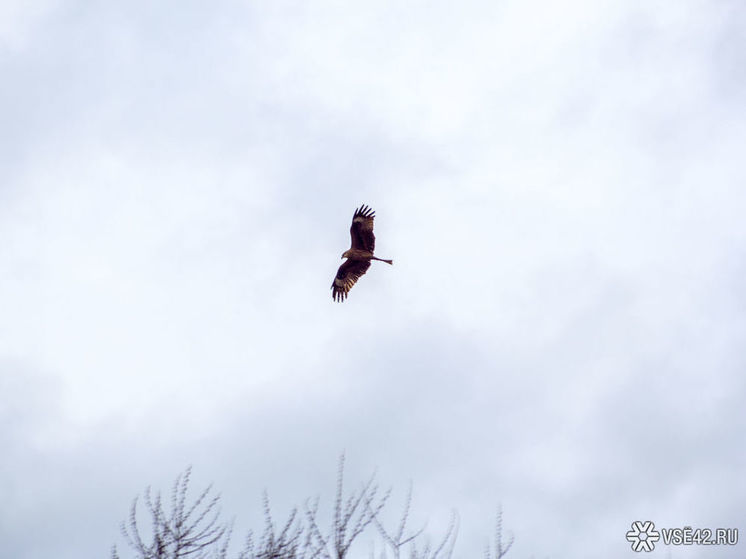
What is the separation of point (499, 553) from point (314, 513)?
219 centimetres

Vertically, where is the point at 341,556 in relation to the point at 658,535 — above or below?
below

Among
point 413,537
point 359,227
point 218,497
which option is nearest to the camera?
point 413,537

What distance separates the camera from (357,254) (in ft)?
79.9

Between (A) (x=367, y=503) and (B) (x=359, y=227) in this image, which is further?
(B) (x=359, y=227)

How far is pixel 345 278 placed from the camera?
2520 centimetres

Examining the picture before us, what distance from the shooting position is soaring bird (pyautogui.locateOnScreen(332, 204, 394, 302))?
78.5 feet

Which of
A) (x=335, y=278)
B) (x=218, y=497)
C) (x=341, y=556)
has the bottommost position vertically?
(x=341, y=556)

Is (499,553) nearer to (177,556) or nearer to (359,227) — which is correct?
(177,556)

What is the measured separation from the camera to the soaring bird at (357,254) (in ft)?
78.5

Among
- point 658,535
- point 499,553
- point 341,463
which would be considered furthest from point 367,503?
point 658,535

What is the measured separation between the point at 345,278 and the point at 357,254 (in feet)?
3.58

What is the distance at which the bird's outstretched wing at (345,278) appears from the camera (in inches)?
986

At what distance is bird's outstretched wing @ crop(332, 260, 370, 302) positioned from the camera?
986 inches

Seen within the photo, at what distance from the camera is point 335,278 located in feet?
83.3
